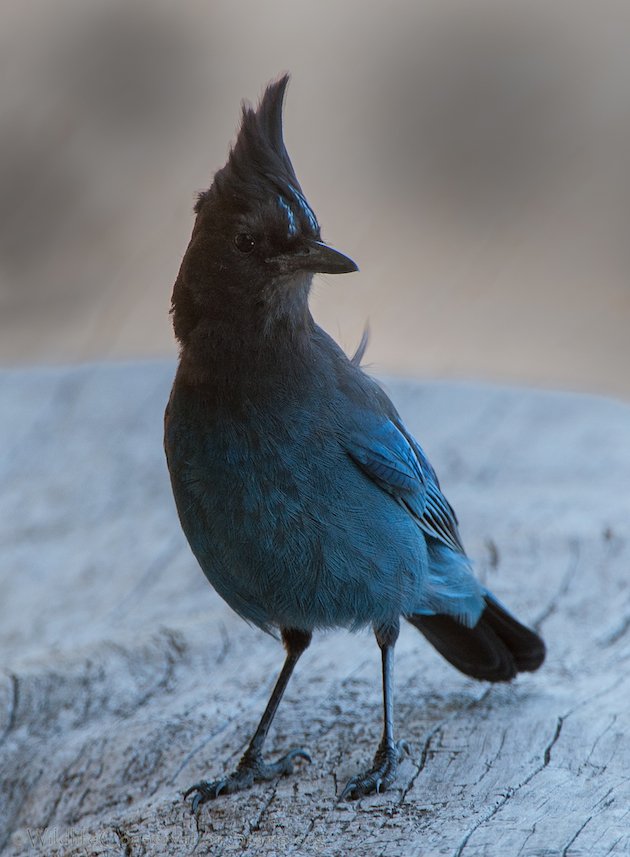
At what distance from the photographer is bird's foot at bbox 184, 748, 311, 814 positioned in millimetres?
2805

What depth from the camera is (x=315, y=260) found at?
273 cm

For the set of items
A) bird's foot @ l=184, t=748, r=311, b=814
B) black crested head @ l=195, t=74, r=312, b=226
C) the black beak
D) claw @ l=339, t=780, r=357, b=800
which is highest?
black crested head @ l=195, t=74, r=312, b=226

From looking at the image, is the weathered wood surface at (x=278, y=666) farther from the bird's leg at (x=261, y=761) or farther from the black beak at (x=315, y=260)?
the black beak at (x=315, y=260)

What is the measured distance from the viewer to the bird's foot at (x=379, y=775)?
8.88 feet

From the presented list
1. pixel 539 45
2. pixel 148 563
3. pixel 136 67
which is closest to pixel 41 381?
pixel 148 563

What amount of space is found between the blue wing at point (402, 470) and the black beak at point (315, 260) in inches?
15.3

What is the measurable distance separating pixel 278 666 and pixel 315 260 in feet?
4.41

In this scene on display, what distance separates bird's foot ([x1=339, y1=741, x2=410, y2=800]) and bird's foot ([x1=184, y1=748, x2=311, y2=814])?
192mm

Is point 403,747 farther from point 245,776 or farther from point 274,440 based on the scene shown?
point 274,440

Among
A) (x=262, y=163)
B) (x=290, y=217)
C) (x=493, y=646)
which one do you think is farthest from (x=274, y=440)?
(x=493, y=646)

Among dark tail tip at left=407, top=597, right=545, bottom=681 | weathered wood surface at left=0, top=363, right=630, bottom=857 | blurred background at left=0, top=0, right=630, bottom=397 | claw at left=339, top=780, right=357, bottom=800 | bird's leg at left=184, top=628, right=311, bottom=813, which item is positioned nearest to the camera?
weathered wood surface at left=0, top=363, right=630, bottom=857

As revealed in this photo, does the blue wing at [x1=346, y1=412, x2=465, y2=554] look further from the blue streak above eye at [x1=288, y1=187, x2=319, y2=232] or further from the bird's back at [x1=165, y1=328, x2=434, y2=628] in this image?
the blue streak above eye at [x1=288, y1=187, x2=319, y2=232]

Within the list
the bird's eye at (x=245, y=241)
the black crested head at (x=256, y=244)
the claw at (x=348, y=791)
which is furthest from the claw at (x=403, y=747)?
the bird's eye at (x=245, y=241)

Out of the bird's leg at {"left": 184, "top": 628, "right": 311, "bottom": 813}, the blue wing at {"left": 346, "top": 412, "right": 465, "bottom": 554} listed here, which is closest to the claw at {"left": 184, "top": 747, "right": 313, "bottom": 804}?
the bird's leg at {"left": 184, "top": 628, "right": 311, "bottom": 813}
